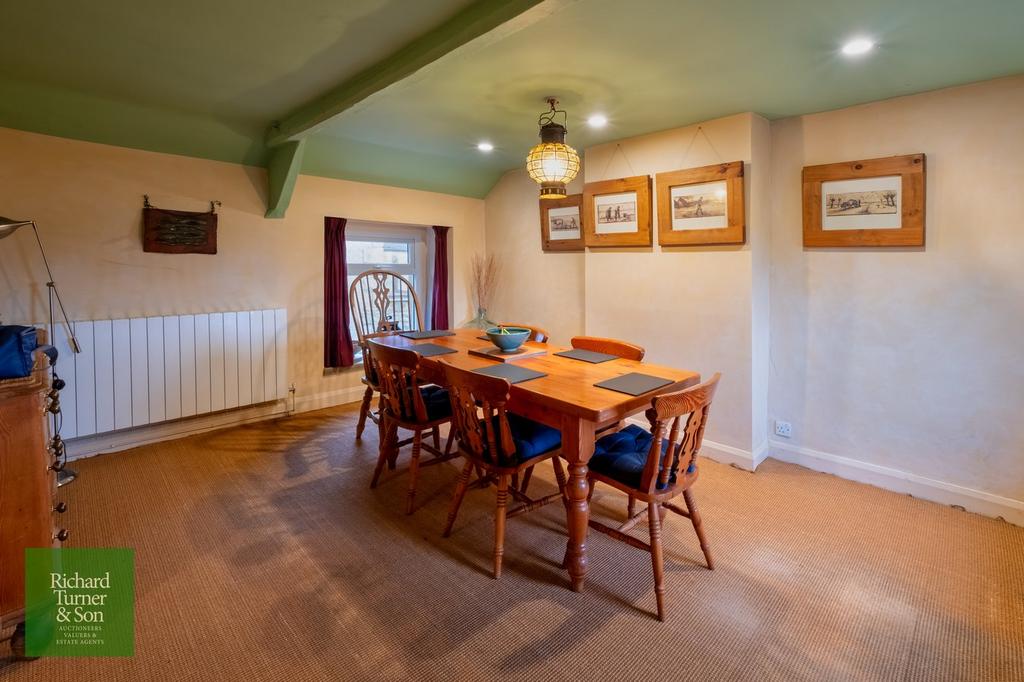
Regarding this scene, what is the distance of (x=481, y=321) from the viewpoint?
16.3 feet

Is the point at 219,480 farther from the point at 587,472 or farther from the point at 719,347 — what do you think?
the point at 719,347

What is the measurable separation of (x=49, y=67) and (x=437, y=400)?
2408 millimetres

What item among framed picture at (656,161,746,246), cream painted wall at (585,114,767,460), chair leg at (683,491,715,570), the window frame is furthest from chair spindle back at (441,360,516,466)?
the window frame

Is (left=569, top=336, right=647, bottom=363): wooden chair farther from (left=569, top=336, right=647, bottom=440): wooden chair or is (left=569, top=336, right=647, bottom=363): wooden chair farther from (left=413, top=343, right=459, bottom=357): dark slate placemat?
(left=413, top=343, right=459, bottom=357): dark slate placemat

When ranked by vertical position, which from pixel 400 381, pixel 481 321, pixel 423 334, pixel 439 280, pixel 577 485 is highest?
pixel 439 280

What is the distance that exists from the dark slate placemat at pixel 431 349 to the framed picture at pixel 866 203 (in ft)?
7.33

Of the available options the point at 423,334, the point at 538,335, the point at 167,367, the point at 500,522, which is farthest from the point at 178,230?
the point at 500,522

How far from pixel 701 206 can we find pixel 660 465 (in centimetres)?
191

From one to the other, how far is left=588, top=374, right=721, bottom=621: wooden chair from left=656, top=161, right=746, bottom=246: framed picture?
5.00 ft

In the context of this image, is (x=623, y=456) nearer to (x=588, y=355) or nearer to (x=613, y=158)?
(x=588, y=355)

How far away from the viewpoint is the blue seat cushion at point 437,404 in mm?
2551

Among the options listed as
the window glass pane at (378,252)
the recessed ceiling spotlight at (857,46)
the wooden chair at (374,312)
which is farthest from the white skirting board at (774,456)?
the recessed ceiling spotlight at (857,46)

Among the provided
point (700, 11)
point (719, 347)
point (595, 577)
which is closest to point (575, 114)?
point (700, 11)

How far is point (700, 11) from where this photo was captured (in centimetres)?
174
